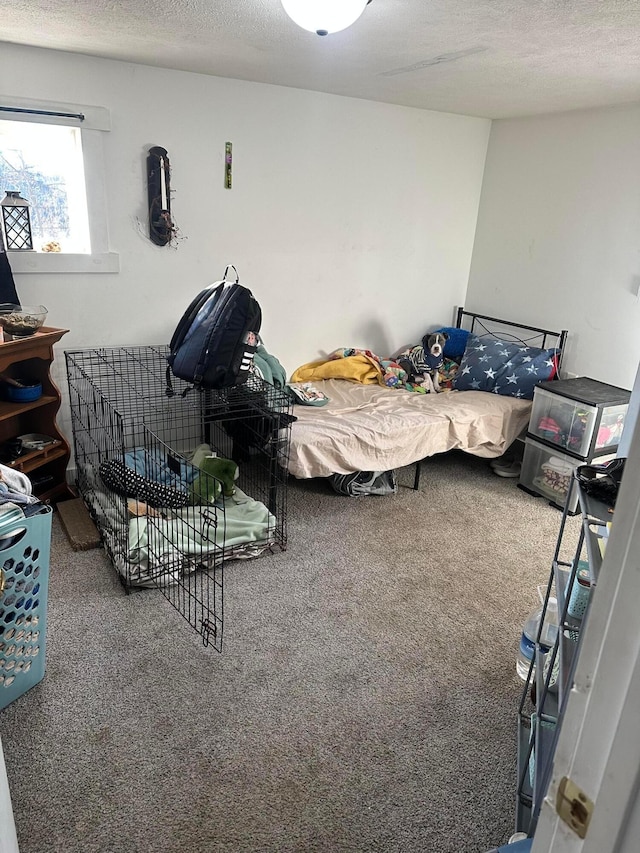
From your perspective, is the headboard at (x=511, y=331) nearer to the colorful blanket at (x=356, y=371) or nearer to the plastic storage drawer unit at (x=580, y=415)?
the plastic storage drawer unit at (x=580, y=415)

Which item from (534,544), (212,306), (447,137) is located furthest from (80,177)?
(534,544)

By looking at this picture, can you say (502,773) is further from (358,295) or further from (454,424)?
(358,295)

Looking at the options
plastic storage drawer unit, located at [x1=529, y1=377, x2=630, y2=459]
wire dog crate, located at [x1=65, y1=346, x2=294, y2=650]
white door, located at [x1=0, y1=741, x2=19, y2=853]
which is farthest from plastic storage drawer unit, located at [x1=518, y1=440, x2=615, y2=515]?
white door, located at [x1=0, y1=741, x2=19, y2=853]

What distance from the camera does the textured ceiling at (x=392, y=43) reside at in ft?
6.59

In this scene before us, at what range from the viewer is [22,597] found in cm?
185

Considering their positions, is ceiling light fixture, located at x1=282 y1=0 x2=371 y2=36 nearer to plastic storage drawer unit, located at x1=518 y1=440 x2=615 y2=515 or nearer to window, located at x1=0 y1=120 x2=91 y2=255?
window, located at x1=0 y1=120 x2=91 y2=255

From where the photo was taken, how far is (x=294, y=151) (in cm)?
356

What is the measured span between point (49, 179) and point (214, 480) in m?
1.79

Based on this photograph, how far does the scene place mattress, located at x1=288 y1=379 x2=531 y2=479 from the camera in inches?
122

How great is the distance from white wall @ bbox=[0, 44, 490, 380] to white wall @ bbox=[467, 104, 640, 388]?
269mm

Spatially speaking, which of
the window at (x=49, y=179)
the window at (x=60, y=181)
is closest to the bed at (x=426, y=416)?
the window at (x=60, y=181)

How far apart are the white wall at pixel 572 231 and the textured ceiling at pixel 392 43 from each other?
0.30 metres

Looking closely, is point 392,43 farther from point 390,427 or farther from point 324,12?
point 390,427

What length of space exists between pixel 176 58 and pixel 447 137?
199cm
